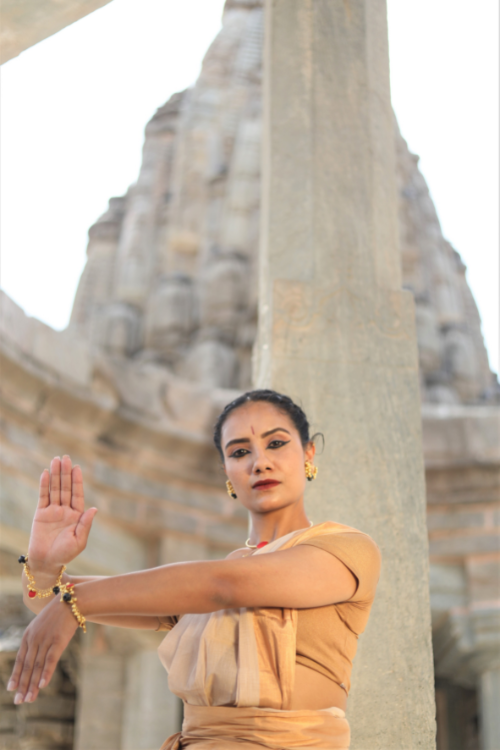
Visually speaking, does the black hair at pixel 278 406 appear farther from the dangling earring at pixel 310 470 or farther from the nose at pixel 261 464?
the nose at pixel 261 464

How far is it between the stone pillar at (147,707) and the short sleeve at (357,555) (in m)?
6.46

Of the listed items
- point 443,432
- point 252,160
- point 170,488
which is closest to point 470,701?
point 443,432

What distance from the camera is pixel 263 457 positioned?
241 cm

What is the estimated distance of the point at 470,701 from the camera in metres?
11.1

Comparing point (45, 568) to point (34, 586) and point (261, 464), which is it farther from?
point (261, 464)

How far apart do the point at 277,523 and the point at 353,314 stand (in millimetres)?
1520

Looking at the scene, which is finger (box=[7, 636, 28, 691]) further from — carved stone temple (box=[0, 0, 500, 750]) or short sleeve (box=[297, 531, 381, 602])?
carved stone temple (box=[0, 0, 500, 750])

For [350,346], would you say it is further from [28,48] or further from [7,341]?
[7,341]

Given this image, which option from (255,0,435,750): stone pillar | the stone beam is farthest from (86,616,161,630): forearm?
the stone beam

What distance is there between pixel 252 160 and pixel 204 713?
21.3 m

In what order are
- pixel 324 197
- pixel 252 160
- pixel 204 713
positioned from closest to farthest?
pixel 204 713 < pixel 324 197 < pixel 252 160

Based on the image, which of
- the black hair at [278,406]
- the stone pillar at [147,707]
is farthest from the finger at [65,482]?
the stone pillar at [147,707]

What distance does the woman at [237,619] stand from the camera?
194cm

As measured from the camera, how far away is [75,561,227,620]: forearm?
199cm
